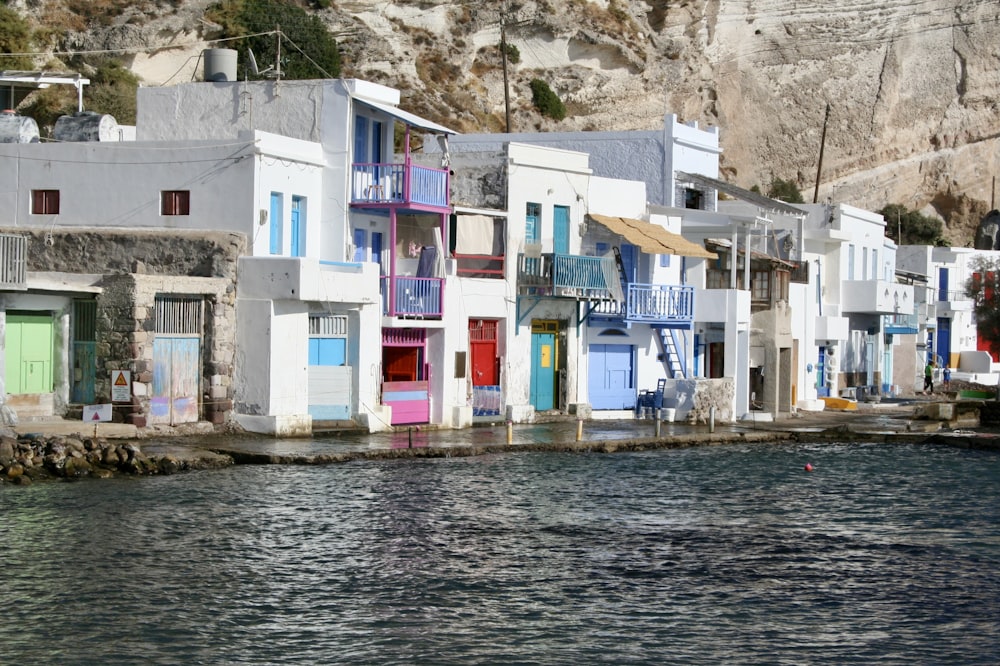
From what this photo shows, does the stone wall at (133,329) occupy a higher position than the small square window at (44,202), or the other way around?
the small square window at (44,202)

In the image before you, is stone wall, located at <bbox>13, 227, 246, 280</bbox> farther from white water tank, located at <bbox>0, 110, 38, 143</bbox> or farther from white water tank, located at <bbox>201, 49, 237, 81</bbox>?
white water tank, located at <bbox>201, 49, 237, 81</bbox>

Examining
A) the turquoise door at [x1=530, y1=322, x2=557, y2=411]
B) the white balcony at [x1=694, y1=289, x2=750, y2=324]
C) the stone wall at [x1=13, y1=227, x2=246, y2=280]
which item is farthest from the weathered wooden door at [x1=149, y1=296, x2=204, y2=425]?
the white balcony at [x1=694, y1=289, x2=750, y2=324]

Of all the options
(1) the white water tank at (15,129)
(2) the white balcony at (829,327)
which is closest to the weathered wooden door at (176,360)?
(1) the white water tank at (15,129)

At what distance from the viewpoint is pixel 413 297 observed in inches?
1449

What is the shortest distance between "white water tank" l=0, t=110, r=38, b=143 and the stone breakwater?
11533 mm

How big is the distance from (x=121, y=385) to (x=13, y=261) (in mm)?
3148

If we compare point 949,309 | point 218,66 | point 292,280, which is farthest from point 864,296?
point 292,280

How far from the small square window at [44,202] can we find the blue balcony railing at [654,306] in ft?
48.1

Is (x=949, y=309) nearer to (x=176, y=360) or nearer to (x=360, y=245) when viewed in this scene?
(x=360, y=245)

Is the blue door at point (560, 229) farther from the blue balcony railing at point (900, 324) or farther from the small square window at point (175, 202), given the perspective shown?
the blue balcony railing at point (900, 324)

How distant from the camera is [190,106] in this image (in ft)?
122

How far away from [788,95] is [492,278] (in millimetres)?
64551

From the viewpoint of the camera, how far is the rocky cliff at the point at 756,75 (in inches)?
3243

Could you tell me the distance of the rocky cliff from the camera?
8238 cm
